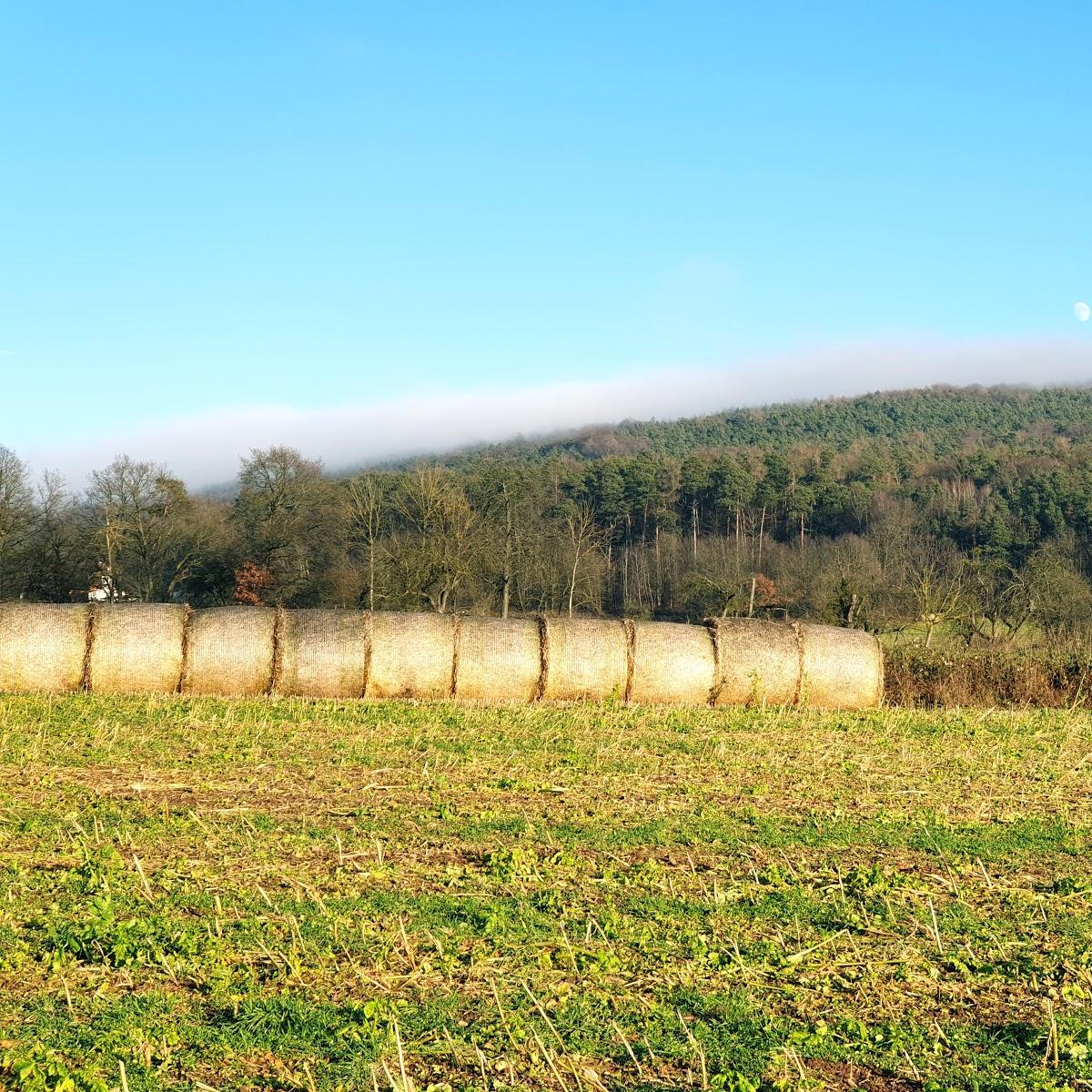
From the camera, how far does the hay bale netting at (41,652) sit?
61.3 ft

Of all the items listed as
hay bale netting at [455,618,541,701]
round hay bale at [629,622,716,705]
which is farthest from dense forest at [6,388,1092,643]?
hay bale netting at [455,618,541,701]

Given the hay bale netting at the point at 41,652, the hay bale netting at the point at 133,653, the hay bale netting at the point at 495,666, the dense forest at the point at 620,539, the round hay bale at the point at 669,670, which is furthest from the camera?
the dense forest at the point at 620,539

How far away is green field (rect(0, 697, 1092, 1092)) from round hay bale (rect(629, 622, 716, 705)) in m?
6.48

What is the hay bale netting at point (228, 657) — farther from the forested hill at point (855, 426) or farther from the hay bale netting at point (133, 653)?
the forested hill at point (855, 426)

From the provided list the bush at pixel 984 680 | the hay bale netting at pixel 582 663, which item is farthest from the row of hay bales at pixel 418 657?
the bush at pixel 984 680

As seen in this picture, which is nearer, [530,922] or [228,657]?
[530,922]

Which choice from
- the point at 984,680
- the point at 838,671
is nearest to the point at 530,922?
the point at 838,671

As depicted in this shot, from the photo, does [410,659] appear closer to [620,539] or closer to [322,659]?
[322,659]

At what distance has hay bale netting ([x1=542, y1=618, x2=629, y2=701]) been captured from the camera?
20.0 metres

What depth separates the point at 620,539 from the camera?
315ft

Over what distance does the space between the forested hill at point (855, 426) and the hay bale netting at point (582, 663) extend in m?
114

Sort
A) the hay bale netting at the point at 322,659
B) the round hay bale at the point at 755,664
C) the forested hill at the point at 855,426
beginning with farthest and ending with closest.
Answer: the forested hill at the point at 855,426 < the round hay bale at the point at 755,664 < the hay bale netting at the point at 322,659

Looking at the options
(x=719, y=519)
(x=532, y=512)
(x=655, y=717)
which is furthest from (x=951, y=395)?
(x=655, y=717)

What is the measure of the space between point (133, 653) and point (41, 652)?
140cm
